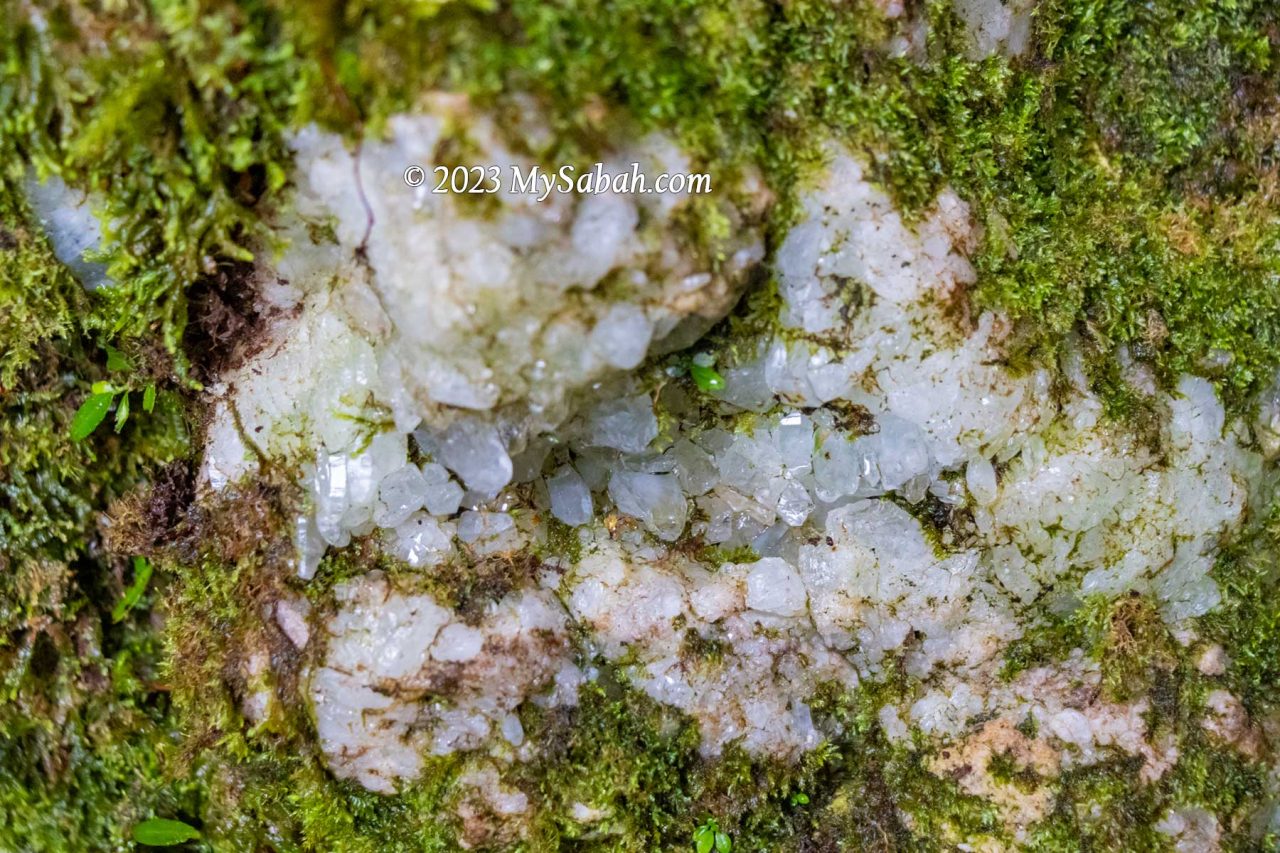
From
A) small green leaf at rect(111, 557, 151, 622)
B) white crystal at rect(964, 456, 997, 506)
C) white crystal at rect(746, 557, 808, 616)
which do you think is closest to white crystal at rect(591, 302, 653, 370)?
white crystal at rect(746, 557, 808, 616)

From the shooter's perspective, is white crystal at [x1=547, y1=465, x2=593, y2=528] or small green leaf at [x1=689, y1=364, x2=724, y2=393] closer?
small green leaf at [x1=689, y1=364, x2=724, y2=393]

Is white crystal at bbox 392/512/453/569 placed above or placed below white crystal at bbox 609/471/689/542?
below

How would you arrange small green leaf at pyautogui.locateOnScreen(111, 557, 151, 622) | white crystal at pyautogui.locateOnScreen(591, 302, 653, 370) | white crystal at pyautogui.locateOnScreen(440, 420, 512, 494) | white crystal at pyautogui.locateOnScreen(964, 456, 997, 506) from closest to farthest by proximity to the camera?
white crystal at pyautogui.locateOnScreen(591, 302, 653, 370) < white crystal at pyautogui.locateOnScreen(440, 420, 512, 494) < white crystal at pyautogui.locateOnScreen(964, 456, 997, 506) < small green leaf at pyautogui.locateOnScreen(111, 557, 151, 622)

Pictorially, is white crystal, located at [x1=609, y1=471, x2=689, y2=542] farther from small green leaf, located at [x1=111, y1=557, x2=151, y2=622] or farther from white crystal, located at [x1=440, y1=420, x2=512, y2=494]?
small green leaf, located at [x1=111, y1=557, x2=151, y2=622]

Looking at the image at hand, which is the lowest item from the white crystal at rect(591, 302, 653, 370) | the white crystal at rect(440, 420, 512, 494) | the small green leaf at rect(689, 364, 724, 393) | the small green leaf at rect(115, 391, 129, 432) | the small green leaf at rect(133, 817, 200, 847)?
the small green leaf at rect(133, 817, 200, 847)

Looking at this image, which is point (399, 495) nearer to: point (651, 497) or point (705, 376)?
point (651, 497)

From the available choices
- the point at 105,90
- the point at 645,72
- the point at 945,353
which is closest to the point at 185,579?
the point at 105,90

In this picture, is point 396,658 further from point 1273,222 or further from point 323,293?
point 1273,222

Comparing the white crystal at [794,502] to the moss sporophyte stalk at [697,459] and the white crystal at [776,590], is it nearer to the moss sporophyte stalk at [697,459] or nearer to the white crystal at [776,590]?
the moss sporophyte stalk at [697,459]
